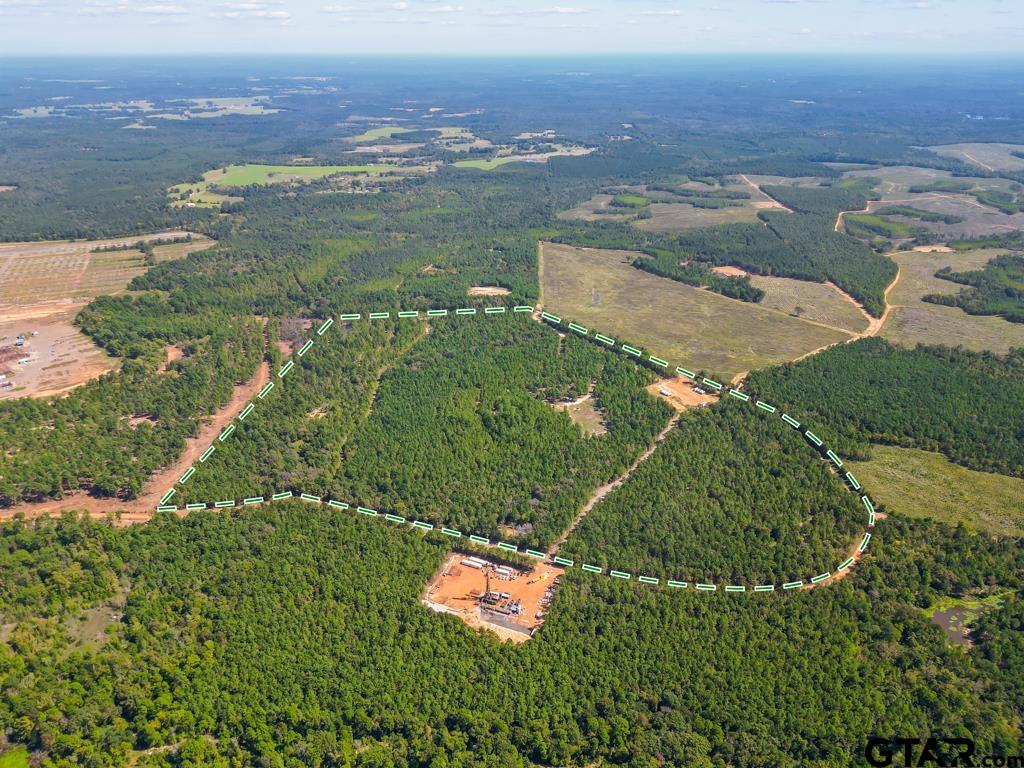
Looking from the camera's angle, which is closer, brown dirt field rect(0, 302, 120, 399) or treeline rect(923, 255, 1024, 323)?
brown dirt field rect(0, 302, 120, 399)

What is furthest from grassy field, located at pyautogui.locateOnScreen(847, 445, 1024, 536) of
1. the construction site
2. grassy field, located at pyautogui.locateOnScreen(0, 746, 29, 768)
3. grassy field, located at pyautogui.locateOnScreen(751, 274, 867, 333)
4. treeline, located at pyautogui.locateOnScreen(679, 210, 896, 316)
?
grassy field, located at pyautogui.locateOnScreen(0, 746, 29, 768)

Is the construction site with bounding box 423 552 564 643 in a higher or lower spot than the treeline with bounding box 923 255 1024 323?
lower

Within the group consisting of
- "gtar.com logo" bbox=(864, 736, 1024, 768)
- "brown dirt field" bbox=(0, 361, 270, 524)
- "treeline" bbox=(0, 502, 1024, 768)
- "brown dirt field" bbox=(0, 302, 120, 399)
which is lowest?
"gtar.com logo" bbox=(864, 736, 1024, 768)

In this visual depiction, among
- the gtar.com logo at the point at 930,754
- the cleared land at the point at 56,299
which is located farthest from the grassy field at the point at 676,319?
the cleared land at the point at 56,299

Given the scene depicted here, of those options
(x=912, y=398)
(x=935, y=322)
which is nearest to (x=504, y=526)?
(x=912, y=398)

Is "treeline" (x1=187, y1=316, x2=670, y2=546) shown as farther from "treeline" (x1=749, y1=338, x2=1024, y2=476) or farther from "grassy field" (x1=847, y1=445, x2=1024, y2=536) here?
"grassy field" (x1=847, y1=445, x2=1024, y2=536)

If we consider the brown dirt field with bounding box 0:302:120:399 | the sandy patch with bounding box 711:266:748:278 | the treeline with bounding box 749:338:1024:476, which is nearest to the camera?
the treeline with bounding box 749:338:1024:476

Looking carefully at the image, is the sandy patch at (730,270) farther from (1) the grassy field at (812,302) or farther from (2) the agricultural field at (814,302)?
(1) the grassy field at (812,302)

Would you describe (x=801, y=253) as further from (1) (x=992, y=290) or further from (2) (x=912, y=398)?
(2) (x=912, y=398)
